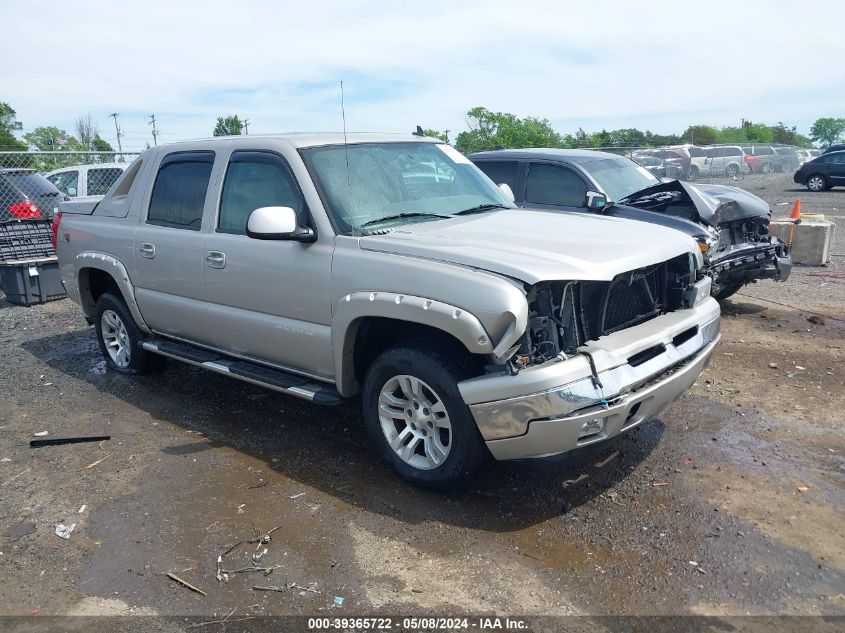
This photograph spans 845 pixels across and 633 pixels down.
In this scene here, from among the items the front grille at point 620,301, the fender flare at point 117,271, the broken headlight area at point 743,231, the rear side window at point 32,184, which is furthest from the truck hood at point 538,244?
the rear side window at point 32,184

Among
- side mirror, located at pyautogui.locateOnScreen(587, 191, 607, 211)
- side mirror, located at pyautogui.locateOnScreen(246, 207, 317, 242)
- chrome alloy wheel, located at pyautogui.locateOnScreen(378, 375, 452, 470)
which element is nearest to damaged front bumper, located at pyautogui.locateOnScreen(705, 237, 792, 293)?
side mirror, located at pyautogui.locateOnScreen(587, 191, 607, 211)

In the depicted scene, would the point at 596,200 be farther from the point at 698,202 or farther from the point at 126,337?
the point at 126,337

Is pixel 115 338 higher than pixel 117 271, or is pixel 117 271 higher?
pixel 117 271

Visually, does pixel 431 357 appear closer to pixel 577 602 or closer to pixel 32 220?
pixel 577 602

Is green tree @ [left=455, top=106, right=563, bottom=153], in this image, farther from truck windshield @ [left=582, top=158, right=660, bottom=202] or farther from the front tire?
truck windshield @ [left=582, top=158, right=660, bottom=202]

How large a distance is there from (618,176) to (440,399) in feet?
17.8

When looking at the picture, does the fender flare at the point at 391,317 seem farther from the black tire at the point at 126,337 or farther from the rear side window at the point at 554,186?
the rear side window at the point at 554,186

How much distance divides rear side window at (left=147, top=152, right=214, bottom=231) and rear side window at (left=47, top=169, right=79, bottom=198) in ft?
26.6

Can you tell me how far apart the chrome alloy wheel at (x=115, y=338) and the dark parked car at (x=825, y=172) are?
→ 84.5 ft

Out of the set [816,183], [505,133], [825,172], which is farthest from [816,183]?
[505,133]

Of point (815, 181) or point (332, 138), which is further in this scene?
point (815, 181)

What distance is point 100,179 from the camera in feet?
42.3

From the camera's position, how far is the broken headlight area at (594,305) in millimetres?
3650

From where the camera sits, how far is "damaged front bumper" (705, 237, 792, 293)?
7.51m
